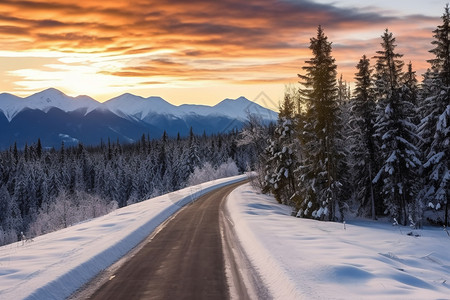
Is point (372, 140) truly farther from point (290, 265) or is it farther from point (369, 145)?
point (290, 265)

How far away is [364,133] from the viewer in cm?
4194

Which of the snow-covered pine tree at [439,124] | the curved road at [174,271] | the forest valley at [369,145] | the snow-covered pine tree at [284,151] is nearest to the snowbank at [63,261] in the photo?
the curved road at [174,271]

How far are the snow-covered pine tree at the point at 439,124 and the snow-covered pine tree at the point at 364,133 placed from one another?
193 inches

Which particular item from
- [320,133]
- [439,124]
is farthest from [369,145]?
[320,133]

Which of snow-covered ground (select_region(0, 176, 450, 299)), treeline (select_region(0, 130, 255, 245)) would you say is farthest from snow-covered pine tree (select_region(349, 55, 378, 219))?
treeline (select_region(0, 130, 255, 245))

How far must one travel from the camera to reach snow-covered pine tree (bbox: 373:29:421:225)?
37.5 meters

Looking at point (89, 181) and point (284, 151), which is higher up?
point (284, 151)

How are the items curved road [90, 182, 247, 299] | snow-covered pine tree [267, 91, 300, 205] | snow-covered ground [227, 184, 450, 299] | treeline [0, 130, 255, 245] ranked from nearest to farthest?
1. snow-covered ground [227, 184, 450, 299]
2. curved road [90, 182, 247, 299]
3. snow-covered pine tree [267, 91, 300, 205]
4. treeline [0, 130, 255, 245]

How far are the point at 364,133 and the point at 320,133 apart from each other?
9629 mm

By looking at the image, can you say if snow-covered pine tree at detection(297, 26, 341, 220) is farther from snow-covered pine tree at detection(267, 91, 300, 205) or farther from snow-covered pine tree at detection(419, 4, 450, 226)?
snow-covered pine tree at detection(419, 4, 450, 226)

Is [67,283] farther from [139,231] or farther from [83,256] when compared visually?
[139,231]

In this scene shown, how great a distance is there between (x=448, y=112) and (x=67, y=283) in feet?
114

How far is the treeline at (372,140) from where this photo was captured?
1353 inches

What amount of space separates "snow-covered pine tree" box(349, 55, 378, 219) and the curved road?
27091 mm
